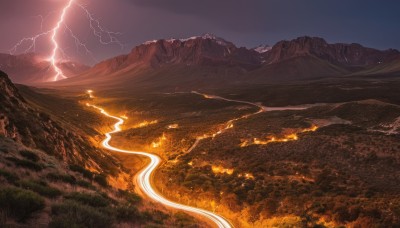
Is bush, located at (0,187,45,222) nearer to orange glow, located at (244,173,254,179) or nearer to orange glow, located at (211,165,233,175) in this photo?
orange glow, located at (244,173,254,179)

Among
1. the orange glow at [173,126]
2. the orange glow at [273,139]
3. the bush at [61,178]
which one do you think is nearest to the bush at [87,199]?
the bush at [61,178]

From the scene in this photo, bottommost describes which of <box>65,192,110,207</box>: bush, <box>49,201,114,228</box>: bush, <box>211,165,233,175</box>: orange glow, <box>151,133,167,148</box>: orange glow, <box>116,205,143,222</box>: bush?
<box>211,165,233,175</box>: orange glow

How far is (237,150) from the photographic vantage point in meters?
62.9

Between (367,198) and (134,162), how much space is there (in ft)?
134

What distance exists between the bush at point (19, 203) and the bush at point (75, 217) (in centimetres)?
69

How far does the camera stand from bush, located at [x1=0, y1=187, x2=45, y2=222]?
11.0 meters

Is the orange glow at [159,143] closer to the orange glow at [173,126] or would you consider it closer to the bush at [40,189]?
the orange glow at [173,126]

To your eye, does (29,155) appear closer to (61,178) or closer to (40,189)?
(61,178)

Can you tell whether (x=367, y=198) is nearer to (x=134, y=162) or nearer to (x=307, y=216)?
(x=307, y=216)

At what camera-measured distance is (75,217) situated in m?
11.6

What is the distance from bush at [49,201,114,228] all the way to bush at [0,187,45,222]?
2.26ft

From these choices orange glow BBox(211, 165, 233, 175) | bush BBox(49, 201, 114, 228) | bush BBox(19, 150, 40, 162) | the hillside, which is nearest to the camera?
bush BBox(49, 201, 114, 228)

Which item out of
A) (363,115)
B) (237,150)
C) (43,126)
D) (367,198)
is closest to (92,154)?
(43,126)

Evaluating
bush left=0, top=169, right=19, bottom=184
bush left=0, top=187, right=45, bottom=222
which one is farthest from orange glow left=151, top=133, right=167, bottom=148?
bush left=0, top=187, right=45, bottom=222
